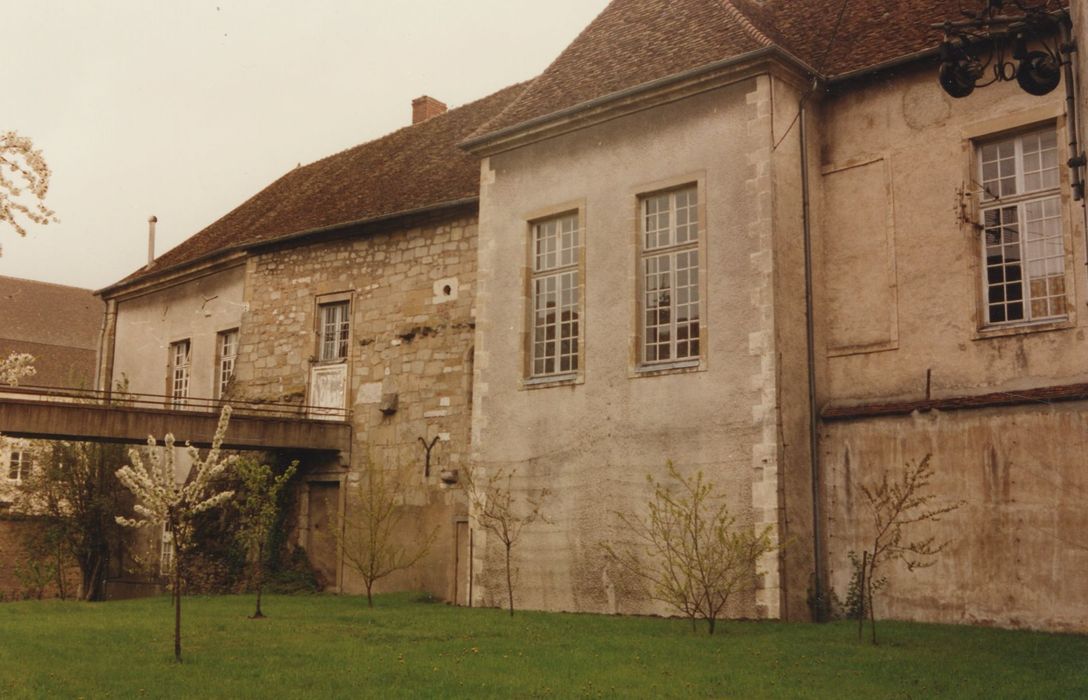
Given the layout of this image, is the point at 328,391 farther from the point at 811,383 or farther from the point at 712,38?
the point at 811,383

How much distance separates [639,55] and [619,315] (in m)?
4.00

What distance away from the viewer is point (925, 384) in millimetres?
13406

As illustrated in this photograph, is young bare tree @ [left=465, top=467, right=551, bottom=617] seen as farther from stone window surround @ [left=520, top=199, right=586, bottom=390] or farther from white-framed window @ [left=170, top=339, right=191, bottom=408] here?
white-framed window @ [left=170, top=339, right=191, bottom=408]

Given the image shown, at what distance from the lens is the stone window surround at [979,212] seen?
41.1ft

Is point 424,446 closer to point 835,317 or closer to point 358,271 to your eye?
point 358,271

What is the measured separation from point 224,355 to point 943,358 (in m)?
16.4

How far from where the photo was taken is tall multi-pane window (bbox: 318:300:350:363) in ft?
71.6

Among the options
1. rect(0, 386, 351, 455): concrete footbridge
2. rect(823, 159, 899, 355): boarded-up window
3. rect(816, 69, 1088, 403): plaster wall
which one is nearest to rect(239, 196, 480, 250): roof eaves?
rect(0, 386, 351, 455): concrete footbridge

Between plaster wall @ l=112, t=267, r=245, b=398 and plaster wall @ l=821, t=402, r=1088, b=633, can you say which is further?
plaster wall @ l=112, t=267, r=245, b=398

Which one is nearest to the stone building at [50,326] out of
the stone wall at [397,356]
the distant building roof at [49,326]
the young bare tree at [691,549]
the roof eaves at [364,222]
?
the distant building roof at [49,326]

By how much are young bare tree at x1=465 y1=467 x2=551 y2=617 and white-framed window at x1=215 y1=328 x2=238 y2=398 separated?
966 cm

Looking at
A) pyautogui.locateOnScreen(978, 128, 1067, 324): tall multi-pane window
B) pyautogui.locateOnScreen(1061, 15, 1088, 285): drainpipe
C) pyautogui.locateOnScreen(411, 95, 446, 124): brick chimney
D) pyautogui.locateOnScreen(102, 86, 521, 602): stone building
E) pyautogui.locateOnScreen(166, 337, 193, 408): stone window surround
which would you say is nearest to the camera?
pyautogui.locateOnScreen(1061, 15, 1088, 285): drainpipe

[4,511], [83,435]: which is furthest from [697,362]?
[4,511]

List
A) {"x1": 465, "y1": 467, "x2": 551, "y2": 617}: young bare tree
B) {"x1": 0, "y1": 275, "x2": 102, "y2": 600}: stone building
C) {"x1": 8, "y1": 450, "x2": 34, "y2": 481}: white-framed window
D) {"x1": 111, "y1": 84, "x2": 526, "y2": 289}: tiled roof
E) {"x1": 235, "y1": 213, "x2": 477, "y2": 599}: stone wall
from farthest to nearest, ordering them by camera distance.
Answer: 1. {"x1": 0, "y1": 275, "x2": 102, "y2": 600}: stone building
2. {"x1": 8, "y1": 450, "x2": 34, "y2": 481}: white-framed window
3. {"x1": 111, "y1": 84, "x2": 526, "y2": 289}: tiled roof
4. {"x1": 235, "y1": 213, "x2": 477, "y2": 599}: stone wall
5. {"x1": 465, "y1": 467, "x2": 551, "y2": 617}: young bare tree
